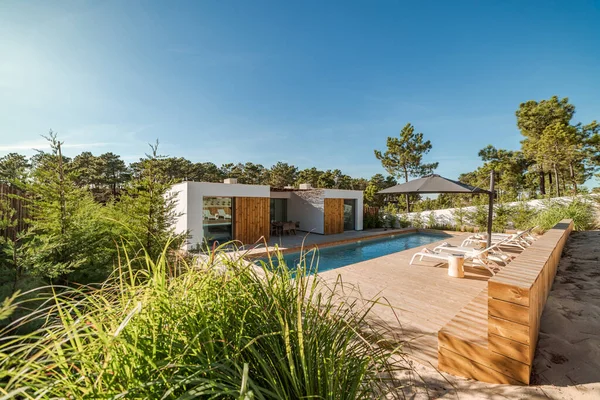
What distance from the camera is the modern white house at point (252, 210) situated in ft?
33.4

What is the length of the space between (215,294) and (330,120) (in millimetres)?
17526

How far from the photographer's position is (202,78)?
10133 millimetres

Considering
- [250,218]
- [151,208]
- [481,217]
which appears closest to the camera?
[151,208]

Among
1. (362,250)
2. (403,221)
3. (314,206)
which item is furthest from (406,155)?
(362,250)

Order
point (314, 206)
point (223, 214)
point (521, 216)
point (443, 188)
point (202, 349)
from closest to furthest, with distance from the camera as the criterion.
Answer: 1. point (202, 349)
2. point (443, 188)
3. point (223, 214)
4. point (521, 216)
5. point (314, 206)

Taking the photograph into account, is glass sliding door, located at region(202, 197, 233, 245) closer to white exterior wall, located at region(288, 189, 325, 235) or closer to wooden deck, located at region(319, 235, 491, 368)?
white exterior wall, located at region(288, 189, 325, 235)

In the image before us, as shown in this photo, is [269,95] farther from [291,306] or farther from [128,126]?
[291,306]

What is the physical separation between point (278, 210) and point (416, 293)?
1232 cm

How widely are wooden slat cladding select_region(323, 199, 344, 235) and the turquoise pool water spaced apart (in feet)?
7.21

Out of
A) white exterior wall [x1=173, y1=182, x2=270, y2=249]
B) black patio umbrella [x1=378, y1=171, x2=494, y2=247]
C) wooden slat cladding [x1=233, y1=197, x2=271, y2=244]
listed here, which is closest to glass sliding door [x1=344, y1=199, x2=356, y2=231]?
wooden slat cladding [x1=233, y1=197, x2=271, y2=244]

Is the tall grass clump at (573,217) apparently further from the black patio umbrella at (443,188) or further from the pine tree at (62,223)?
the pine tree at (62,223)

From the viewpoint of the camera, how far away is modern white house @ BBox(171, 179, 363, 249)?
33.4 ft

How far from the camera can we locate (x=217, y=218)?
1117 cm

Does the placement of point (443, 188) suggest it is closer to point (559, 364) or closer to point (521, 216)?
point (559, 364)
